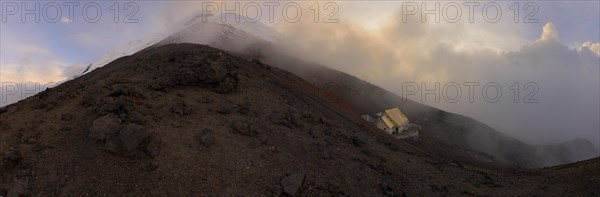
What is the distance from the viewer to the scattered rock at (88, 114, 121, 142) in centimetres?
1410

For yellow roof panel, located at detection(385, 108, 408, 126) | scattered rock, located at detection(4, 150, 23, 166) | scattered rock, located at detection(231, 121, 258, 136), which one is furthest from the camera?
yellow roof panel, located at detection(385, 108, 408, 126)

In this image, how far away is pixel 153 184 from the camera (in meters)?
13.1

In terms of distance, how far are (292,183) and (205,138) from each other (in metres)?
3.30

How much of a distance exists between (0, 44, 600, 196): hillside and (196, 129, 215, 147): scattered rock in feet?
0.11

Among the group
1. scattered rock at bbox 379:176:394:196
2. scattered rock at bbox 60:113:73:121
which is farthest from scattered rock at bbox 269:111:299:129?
scattered rock at bbox 60:113:73:121

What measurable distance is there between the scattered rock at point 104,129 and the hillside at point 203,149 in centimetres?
3

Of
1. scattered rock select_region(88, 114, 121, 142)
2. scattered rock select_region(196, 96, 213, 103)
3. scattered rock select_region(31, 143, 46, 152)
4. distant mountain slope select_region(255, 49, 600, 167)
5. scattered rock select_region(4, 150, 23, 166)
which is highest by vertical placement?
scattered rock select_region(196, 96, 213, 103)

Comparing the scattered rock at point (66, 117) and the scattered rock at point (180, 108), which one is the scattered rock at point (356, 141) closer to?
the scattered rock at point (180, 108)

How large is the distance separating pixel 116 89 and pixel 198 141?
156 inches

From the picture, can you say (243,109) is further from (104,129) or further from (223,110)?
(104,129)

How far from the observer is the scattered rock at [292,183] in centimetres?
1398

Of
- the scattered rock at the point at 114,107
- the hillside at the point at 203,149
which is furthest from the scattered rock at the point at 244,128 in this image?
the scattered rock at the point at 114,107

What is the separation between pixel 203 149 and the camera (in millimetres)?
15070

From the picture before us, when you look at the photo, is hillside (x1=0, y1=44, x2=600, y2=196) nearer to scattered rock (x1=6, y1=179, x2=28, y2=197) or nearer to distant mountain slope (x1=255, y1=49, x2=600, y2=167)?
scattered rock (x1=6, y1=179, x2=28, y2=197)
